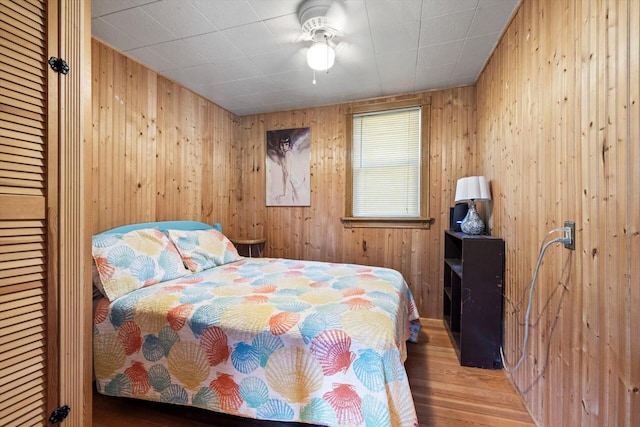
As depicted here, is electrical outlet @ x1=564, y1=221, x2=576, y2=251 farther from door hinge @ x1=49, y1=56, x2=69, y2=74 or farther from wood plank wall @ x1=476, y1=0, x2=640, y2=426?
door hinge @ x1=49, y1=56, x2=69, y2=74

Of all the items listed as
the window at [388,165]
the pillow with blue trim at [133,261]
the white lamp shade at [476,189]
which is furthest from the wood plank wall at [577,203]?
the pillow with blue trim at [133,261]

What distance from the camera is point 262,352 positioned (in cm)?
125

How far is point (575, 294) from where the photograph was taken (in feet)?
3.77

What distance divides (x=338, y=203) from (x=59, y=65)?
2.64 m

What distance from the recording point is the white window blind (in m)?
3.05

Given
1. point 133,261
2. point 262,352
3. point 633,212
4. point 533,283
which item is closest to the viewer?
point 633,212

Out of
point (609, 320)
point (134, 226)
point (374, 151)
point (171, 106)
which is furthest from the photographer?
point (374, 151)

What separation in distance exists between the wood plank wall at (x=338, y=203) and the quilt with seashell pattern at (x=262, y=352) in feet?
4.53

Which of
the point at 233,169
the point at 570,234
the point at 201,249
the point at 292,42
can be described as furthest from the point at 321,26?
the point at 233,169

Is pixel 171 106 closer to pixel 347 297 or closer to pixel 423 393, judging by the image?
pixel 347 297

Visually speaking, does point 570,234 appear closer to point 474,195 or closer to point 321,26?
point 474,195

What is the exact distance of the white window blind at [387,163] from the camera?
10.0 ft

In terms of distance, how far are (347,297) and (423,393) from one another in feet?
2.77

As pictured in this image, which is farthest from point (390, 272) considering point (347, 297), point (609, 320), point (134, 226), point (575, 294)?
point (134, 226)
